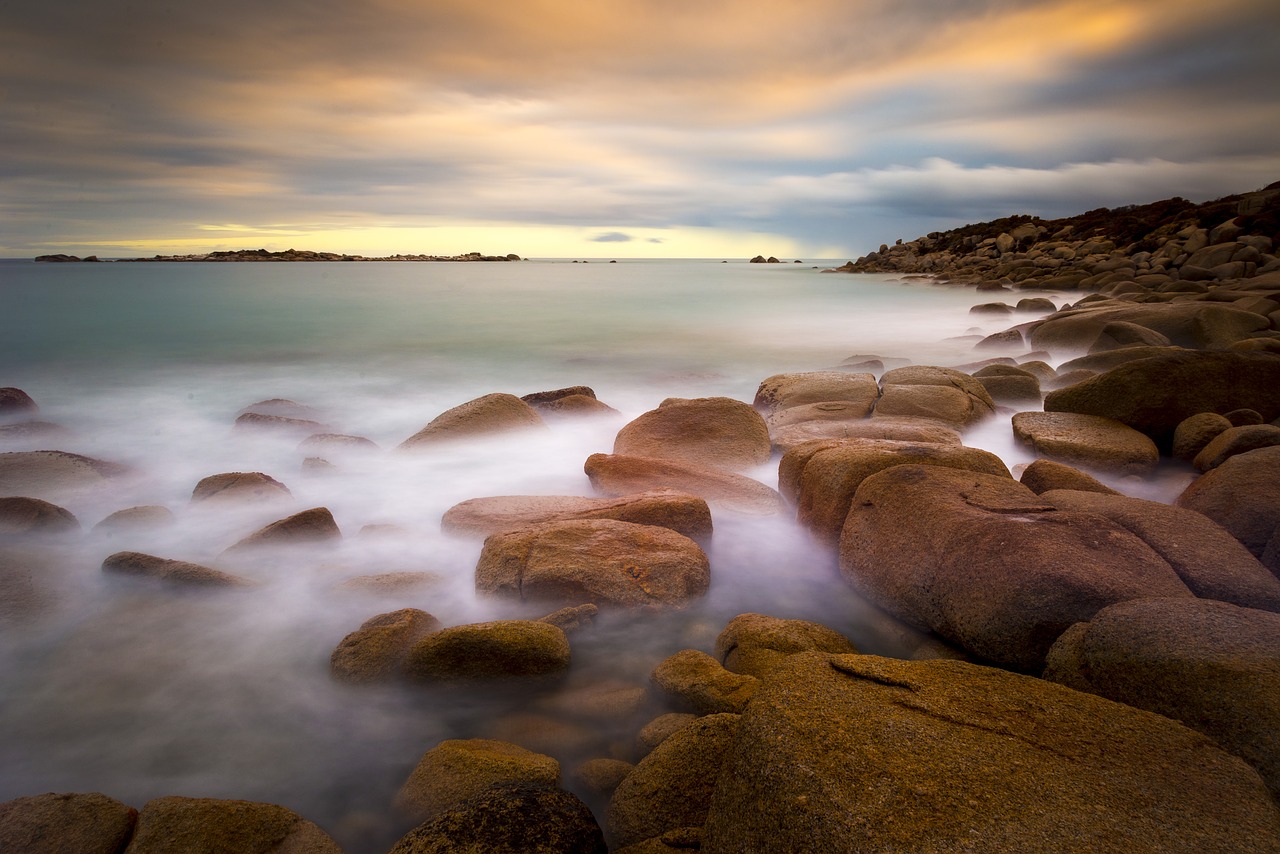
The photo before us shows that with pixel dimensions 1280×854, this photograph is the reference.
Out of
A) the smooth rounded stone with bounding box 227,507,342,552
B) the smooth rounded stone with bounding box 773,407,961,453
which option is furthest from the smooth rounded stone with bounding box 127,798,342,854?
the smooth rounded stone with bounding box 773,407,961,453

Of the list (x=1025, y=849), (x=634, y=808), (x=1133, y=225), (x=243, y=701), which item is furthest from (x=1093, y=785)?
(x=1133, y=225)

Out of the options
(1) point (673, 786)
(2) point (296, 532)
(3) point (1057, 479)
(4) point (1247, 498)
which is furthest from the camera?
(2) point (296, 532)

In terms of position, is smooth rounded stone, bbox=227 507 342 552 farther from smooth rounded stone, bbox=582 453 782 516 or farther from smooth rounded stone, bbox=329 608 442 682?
smooth rounded stone, bbox=582 453 782 516

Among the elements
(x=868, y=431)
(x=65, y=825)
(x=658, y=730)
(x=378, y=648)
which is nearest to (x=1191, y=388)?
(x=868, y=431)

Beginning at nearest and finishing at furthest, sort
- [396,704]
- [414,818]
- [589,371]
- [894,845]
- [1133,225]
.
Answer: [894,845] → [414,818] → [396,704] → [589,371] → [1133,225]

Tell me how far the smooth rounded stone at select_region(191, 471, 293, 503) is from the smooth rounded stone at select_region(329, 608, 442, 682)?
2675mm

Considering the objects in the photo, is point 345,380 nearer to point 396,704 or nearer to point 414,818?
point 396,704

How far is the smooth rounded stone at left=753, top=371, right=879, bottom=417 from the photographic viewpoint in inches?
280

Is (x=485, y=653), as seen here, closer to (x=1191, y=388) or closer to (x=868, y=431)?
(x=868, y=431)

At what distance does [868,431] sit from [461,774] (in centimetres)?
447

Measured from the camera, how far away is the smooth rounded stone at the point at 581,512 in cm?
443

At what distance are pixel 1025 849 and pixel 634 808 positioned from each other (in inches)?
48.6

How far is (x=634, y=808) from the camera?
2.28m

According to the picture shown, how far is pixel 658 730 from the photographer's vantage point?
2711mm
